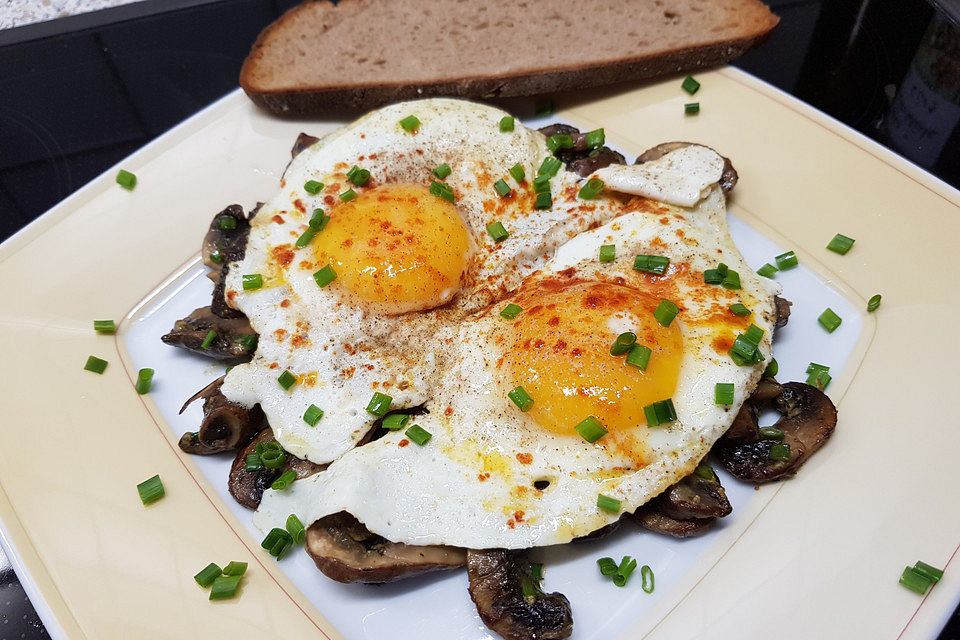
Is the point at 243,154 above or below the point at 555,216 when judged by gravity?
below

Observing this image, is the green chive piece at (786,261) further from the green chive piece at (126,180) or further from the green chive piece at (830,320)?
the green chive piece at (126,180)

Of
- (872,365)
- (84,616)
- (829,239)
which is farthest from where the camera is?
(829,239)

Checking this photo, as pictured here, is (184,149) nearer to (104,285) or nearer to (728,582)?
(104,285)

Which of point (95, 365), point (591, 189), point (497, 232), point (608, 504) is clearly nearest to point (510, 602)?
point (608, 504)

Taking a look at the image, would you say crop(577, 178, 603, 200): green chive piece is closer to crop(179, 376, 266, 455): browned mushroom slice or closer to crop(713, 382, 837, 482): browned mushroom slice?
crop(713, 382, 837, 482): browned mushroom slice

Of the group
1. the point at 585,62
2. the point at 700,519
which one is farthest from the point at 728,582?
the point at 585,62

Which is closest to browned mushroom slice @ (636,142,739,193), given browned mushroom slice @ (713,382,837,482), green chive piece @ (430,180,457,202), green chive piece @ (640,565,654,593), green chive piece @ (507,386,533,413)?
green chive piece @ (430,180,457,202)

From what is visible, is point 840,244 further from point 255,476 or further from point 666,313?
point 255,476
